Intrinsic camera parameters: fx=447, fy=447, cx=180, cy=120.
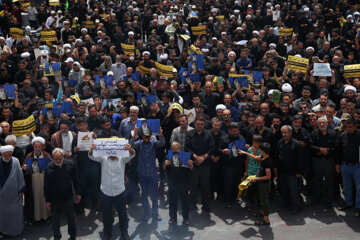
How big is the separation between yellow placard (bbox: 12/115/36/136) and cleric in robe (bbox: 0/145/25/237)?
3.68ft

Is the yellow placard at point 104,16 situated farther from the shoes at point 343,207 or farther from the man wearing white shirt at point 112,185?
the shoes at point 343,207

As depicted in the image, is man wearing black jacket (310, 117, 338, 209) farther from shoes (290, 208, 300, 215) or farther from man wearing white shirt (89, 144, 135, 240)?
man wearing white shirt (89, 144, 135, 240)

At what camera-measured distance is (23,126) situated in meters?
9.65

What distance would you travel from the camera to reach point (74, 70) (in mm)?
13812

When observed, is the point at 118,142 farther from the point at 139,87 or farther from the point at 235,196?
the point at 139,87

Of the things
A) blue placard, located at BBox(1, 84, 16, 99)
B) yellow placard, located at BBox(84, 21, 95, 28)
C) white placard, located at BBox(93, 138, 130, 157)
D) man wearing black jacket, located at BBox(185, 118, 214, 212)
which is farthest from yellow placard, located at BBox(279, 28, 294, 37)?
white placard, located at BBox(93, 138, 130, 157)

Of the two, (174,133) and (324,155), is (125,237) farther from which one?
(324,155)

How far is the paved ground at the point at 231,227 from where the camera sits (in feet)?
27.8

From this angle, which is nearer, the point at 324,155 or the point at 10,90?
the point at 324,155

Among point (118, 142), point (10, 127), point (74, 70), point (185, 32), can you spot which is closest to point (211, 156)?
point (118, 142)

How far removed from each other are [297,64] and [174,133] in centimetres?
520

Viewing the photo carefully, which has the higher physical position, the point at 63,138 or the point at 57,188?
the point at 63,138

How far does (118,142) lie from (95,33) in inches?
447

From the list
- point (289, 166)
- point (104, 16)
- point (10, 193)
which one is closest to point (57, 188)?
point (10, 193)
